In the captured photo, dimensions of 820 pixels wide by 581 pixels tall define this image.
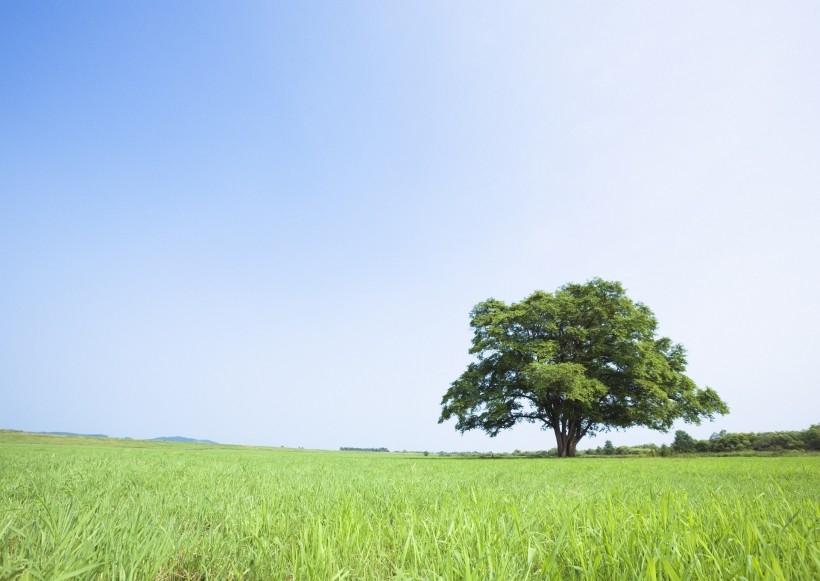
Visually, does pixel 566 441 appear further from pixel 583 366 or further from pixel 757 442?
pixel 757 442

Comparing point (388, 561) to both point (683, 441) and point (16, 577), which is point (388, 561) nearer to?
point (16, 577)

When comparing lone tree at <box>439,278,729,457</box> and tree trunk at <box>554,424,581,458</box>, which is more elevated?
lone tree at <box>439,278,729,457</box>

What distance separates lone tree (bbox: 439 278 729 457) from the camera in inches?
1229

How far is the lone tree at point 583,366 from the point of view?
3122 centimetres

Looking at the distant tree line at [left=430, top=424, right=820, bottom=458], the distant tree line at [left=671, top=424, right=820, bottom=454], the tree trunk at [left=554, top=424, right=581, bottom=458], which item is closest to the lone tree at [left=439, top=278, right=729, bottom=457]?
the tree trunk at [left=554, top=424, right=581, bottom=458]

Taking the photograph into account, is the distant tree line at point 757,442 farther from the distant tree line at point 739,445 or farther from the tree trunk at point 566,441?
the tree trunk at point 566,441

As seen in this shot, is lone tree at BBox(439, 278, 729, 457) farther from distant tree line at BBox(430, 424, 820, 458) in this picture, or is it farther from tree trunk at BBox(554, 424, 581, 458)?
distant tree line at BBox(430, 424, 820, 458)

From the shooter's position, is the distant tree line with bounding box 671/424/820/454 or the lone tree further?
the distant tree line with bounding box 671/424/820/454

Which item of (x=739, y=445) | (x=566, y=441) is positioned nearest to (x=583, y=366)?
(x=566, y=441)

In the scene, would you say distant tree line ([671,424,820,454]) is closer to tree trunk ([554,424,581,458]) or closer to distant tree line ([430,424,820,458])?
distant tree line ([430,424,820,458])

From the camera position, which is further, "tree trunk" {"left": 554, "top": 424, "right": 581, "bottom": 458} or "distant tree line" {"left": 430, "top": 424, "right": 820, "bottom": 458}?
"distant tree line" {"left": 430, "top": 424, "right": 820, "bottom": 458}

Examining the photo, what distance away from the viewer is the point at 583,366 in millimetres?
31266

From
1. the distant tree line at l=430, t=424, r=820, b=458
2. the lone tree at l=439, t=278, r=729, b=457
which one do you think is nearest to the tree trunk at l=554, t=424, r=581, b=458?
the lone tree at l=439, t=278, r=729, b=457

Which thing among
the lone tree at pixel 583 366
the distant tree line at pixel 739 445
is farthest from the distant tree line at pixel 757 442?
the lone tree at pixel 583 366
